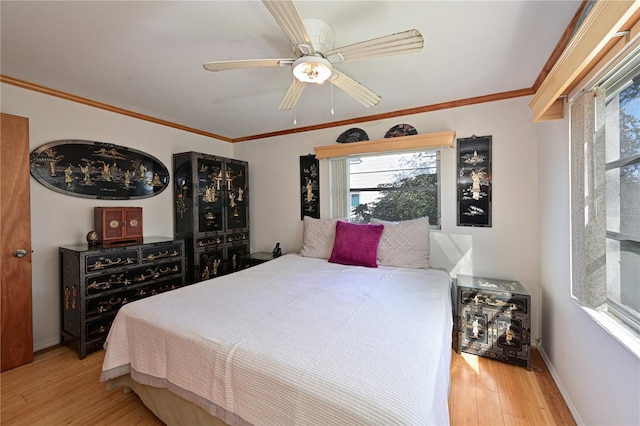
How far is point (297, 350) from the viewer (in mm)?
1117

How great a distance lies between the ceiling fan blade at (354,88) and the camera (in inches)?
64.7

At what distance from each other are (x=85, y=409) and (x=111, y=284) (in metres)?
1.06

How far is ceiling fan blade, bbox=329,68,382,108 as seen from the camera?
1.64 metres

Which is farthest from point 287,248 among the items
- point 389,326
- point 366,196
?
point 389,326

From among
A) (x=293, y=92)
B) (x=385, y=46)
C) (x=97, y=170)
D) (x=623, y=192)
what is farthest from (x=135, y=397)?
(x=623, y=192)

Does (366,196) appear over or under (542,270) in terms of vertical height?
over

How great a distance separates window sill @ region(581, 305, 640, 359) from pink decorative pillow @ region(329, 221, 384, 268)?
1.49 meters

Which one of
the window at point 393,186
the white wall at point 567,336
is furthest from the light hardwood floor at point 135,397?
the window at point 393,186

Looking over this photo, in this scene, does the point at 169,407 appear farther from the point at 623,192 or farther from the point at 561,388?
the point at 623,192

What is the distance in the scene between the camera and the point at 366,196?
3277 millimetres

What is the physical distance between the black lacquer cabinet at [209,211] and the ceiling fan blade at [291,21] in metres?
2.42

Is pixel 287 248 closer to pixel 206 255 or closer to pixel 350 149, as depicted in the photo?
pixel 206 255

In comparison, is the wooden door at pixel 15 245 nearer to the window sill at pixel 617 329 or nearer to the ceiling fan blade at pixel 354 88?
the ceiling fan blade at pixel 354 88

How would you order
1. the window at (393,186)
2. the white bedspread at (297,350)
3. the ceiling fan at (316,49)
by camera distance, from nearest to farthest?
the white bedspread at (297,350) → the ceiling fan at (316,49) → the window at (393,186)
